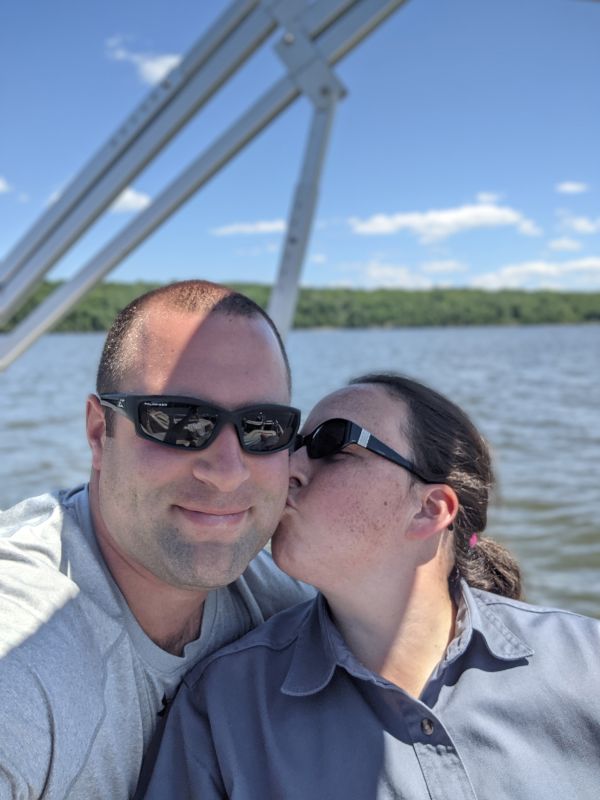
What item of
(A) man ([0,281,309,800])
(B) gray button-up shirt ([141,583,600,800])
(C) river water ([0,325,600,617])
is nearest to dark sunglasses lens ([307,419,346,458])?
(A) man ([0,281,309,800])

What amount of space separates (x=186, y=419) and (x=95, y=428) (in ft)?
0.93

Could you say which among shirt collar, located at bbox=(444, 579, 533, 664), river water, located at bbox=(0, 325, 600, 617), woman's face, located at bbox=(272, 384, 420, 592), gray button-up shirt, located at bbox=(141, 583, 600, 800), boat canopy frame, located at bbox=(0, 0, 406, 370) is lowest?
river water, located at bbox=(0, 325, 600, 617)

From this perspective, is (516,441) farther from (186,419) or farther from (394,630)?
(186,419)

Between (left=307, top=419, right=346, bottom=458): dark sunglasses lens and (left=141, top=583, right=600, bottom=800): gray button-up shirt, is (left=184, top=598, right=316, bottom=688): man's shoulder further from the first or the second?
(left=307, top=419, right=346, bottom=458): dark sunglasses lens

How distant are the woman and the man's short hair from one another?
39 cm

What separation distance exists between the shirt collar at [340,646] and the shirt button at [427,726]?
12 centimetres

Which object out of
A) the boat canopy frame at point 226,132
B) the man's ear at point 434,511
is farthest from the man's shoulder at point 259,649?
the boat canopy frame at point 226,132

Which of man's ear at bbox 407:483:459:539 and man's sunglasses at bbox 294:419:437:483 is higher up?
man's sunglasses at bbox 294:419:437:483

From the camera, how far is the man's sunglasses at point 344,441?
1957 millimetres

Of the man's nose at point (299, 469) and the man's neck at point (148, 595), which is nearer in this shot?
the man's neck at point (148, 595)

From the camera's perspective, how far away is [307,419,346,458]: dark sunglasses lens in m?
1.97

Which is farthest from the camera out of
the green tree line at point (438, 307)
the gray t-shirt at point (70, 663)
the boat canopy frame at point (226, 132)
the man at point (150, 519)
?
the green tree line at point (438, 307)

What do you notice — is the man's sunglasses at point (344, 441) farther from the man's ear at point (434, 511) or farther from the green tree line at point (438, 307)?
the green tree line at point (438, 307)

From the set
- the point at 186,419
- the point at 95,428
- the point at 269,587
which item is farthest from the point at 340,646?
the point at 95,428
